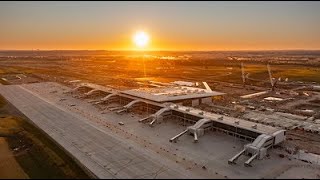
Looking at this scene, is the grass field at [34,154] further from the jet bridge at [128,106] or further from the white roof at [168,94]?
the white roof at [168,94]

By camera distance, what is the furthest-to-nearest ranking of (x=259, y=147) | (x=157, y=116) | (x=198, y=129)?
(x=157, y=116) < (x=198, y=129) < (x=259, y=147)

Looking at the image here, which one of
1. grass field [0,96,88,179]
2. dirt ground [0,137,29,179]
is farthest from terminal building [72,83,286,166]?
dirt ground [0,137,29,179]

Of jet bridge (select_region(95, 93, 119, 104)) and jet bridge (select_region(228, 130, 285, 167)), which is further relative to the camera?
jet bridge (select_region(95, 93, 119, 104))

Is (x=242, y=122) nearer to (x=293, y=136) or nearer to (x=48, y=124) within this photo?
(x=293, y=136)

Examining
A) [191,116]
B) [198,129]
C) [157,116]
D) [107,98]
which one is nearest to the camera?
[198,129]

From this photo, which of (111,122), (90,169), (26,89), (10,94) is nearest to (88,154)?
(90,169)

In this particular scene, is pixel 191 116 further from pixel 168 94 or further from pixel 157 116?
pixel 168 94

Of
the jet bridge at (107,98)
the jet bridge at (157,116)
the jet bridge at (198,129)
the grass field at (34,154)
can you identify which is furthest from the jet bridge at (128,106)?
the jet bridge at (198,129)

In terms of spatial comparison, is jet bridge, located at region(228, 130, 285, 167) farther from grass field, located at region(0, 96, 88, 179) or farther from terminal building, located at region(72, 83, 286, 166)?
grass field, located at region(0, 96, 88, 179)

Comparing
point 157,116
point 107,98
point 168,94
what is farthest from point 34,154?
Answer: point 168,94

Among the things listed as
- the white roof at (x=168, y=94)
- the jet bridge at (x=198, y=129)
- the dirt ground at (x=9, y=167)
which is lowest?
the dirt ground at (x=9, y=167)

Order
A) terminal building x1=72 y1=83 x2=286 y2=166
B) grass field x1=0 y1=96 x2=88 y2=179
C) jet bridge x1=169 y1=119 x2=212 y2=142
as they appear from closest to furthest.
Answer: grass field x1=0 y1=96 x2=88 y2=179 < terminal building x1=72 y1=83 x2=286 y2=166 < jet bridge x1=169 y1=119 x2=212 y2=142
